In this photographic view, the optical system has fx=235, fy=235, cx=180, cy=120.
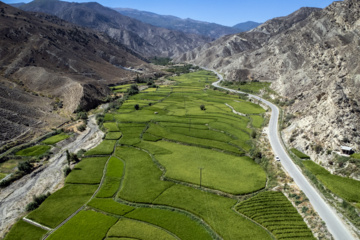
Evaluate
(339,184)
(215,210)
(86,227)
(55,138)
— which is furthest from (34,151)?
(339,184)

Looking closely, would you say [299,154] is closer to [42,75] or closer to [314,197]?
[314,197]

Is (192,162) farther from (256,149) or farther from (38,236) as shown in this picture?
(38,236)

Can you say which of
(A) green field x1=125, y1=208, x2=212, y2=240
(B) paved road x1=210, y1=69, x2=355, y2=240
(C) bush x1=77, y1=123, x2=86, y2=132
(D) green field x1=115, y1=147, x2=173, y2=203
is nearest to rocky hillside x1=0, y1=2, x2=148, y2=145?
(C) bush x1=77, y1=123, x2=86, y2=132

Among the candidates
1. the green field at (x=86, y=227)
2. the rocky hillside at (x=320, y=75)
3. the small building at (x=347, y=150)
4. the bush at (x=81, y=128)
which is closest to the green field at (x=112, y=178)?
the green field at (x=86, y=227)

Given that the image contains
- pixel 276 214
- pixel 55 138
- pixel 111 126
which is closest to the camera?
pixel 276 214

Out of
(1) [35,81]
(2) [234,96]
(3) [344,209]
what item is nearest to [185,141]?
(3) [344,209]

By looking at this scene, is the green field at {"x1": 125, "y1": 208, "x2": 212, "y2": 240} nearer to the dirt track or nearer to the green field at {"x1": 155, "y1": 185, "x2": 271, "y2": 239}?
the green field at {"x1": 155, "y1": 185, "x2": 271, "y2": 239}

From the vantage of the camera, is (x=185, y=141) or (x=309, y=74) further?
(x=309, y=74)
